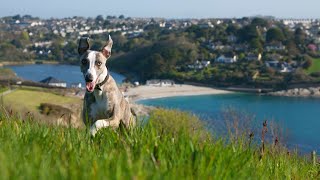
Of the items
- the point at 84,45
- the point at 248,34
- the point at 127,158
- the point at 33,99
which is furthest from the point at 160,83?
the point at 127,158

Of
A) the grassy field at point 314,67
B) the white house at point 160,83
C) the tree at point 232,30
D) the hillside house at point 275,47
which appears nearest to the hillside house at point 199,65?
the white house at point 160,83

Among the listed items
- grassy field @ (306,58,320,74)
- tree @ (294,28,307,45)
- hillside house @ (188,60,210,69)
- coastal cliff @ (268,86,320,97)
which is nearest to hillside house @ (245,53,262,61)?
hillside house @ (188,60,210,69)

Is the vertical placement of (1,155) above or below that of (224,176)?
above

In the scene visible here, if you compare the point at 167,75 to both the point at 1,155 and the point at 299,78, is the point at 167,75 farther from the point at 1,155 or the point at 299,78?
the point at 1,155

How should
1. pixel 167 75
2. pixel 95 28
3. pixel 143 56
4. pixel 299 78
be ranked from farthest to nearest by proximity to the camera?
pixel 95 28 → pixel 143 56 → pixel 167 75 → pixel 299 78

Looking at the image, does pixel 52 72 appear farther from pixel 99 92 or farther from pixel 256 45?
pixel 99 92

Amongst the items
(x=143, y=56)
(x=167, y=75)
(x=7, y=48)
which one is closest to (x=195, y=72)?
(x=167, y=75)

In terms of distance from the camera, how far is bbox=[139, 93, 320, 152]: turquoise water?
4750cm

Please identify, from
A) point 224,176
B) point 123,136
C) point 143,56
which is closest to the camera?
point 224,176

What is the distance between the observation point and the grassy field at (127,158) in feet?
6.93

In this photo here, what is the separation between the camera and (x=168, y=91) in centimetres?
7256

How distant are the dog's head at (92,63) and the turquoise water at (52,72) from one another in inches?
2778

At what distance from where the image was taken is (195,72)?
277 ft

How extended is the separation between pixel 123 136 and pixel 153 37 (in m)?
117
